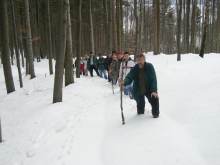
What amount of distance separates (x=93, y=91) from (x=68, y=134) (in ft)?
21.7

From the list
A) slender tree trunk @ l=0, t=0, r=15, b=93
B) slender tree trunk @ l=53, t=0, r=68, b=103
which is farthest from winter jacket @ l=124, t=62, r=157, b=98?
slender tree trunk @ l=0, t=0, r=15, b=93

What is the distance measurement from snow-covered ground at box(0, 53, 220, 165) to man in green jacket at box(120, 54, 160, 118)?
44 centimetres

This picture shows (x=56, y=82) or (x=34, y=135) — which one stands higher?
(x=56, y=82)

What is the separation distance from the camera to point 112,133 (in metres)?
8.09

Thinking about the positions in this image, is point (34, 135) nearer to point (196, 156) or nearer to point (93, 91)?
point (196, 156)

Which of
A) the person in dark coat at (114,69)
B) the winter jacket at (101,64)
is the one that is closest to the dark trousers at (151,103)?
the person in dark coat at (114,69)

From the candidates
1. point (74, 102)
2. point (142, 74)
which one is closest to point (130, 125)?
point (142, 74)

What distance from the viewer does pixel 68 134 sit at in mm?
8016

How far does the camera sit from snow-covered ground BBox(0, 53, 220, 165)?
21.4 feet

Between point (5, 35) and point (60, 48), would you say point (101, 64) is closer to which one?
point (5, 35)

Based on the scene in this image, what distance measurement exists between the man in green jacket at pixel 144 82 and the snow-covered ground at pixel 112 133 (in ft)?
1.43

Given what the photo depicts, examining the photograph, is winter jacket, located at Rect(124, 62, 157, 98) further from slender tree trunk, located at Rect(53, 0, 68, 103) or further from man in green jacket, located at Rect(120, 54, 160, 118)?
slender tree trunk, located at Rect(53, 0, 68, 103)

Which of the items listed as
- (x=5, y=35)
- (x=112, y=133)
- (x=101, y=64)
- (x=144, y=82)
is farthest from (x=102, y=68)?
(x=112, y=133)

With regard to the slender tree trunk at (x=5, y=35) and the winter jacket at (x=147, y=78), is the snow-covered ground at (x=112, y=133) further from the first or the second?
the slender tree trunk at (x=5, y=35)
